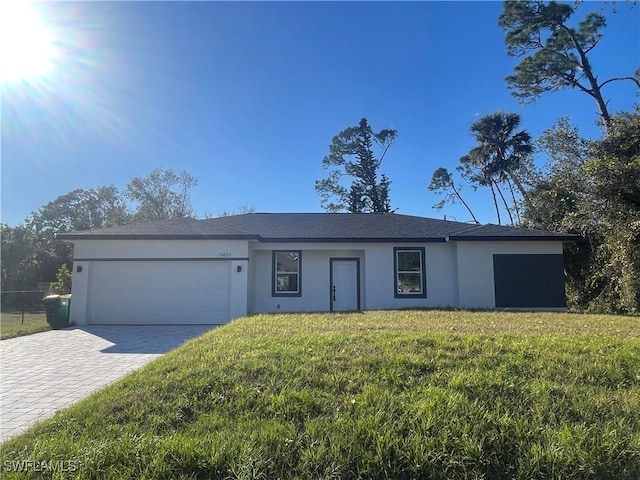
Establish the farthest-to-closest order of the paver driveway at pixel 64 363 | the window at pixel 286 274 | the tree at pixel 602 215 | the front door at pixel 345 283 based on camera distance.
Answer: the front door at pixel 345 283 < the window at pixel 286 274 < the tree at pixel 602 215 < the paver driveway at pixel 64 363

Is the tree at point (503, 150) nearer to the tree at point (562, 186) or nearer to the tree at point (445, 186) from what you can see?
the tree at point (562, 186)

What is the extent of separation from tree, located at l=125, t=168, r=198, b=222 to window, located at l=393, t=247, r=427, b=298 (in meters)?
25.5

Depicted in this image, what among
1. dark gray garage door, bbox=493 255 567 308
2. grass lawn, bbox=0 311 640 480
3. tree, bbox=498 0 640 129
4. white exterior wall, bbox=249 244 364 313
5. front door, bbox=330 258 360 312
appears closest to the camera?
grass lawn, bbox=0 311 640 480

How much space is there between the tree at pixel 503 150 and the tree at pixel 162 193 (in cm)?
2399

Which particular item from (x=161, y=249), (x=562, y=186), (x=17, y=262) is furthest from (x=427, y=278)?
(x=17, y=262)

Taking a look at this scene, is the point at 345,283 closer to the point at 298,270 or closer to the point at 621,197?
the point at 298,270

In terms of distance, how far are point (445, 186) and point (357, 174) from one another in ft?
25.3

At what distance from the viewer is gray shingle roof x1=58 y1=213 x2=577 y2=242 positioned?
1307 cm

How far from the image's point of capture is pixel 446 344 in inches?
214

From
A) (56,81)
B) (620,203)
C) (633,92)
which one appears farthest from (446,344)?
(633,92)

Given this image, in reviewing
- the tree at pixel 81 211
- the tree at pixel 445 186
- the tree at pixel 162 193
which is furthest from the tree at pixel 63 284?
the tree at pixel 445 186

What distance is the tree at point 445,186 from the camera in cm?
3383

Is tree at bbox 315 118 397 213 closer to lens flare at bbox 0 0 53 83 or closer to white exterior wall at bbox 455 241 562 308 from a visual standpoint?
white exterior wall at bbox 455 241 562 308

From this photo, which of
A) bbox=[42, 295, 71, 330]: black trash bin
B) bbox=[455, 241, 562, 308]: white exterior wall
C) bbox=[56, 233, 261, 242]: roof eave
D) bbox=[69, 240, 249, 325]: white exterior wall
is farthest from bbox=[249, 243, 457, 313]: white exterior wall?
bbox=[42, 295, 71, 330]: black trash bin
